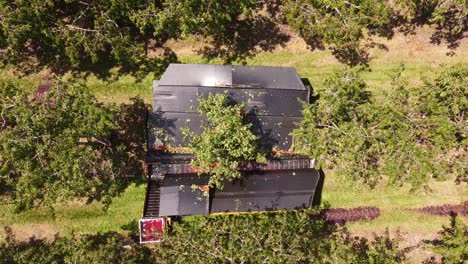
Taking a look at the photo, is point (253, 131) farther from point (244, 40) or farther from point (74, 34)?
point (74, 34)

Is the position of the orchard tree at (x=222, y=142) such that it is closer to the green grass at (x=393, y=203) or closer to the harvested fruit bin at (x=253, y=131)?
the harvested fruit bin at (x=253, y=131)

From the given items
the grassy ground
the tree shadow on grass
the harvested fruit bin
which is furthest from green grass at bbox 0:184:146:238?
the tree shadow on grass

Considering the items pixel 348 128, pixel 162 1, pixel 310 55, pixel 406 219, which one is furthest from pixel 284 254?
pixel 162 1

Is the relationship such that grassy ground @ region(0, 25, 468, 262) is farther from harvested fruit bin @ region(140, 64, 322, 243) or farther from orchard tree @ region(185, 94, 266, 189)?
orchard tree @ region(185, 94, 266, 189)

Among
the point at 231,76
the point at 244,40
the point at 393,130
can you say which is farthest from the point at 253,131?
the point at 393,130

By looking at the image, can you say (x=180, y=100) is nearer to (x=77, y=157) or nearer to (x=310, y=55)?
(x=77, y=157)

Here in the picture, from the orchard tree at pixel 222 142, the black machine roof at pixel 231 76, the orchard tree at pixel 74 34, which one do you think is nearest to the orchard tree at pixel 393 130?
the orchard tree at pixel 222 142
